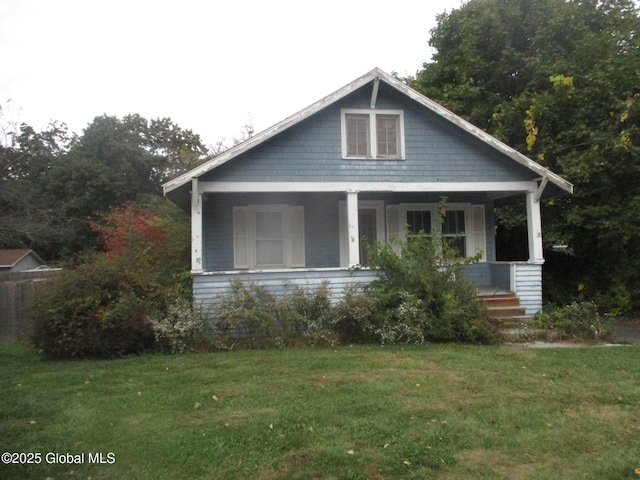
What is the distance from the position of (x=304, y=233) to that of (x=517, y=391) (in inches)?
281

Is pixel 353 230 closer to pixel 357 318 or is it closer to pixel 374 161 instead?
pixel 374 161

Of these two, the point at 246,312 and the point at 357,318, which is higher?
the point at 246,312

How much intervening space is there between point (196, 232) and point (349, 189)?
135 inches

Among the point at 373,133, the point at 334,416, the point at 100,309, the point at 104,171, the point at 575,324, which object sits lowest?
the point at 334,416

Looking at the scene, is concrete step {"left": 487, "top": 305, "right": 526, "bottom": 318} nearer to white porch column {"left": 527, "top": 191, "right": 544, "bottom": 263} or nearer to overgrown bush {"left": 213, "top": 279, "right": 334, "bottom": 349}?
white porch column {"left": 527, "top": 191, "right": 544, "bottom": 263}

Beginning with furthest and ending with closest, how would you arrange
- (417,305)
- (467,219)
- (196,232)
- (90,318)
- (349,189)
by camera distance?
(467,219), (349,189), (196,232), (417,305), (90,318)

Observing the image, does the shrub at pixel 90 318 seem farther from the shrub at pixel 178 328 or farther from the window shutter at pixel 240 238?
the window shutter at pixel 240 238

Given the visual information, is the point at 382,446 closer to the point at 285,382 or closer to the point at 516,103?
the point at 285,382

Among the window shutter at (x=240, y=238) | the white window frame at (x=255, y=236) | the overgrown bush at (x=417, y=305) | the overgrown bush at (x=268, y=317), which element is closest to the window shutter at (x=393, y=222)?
the white window frame at (x=255, y=236)

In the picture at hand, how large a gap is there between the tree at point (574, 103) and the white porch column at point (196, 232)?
9860 mm

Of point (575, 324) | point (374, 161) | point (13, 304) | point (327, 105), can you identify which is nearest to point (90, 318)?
point (13, 304)

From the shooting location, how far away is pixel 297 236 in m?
11.9

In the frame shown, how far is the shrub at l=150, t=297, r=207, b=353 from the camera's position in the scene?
8438 mm

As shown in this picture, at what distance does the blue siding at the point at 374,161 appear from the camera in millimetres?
10234
